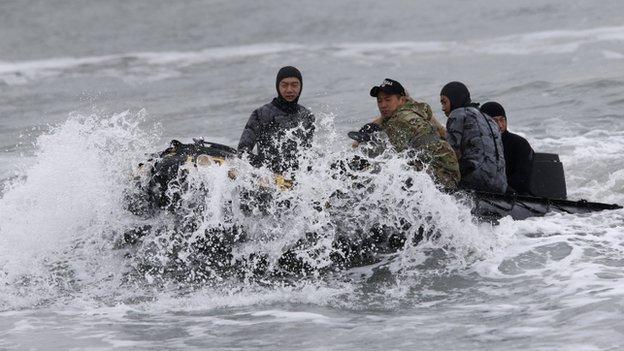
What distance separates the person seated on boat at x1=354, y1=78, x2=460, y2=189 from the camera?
9.37m

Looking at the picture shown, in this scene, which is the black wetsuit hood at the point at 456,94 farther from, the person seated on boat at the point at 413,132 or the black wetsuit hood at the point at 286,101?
the black wetsuit hood at the point at 286,101

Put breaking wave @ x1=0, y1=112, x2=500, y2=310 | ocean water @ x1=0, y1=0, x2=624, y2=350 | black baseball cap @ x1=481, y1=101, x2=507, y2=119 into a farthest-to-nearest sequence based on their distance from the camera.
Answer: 1. black baseball cap @ x1=481, y1=101, x2=507, y2=119
2. breaking wave @ x1=0, y1=112, x2=500, y2=310
3. ocean water @ x1=0, y1=0, x2=624, y2=350

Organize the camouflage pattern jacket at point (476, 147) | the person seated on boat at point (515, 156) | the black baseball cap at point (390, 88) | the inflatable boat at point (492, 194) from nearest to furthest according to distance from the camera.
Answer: the inflatable boat at point (492, 194) → the black baseball cap at point (390, 88) → the camouflage pattern jacket at point (476, 147) → the person seated on boat at point (515, 156)

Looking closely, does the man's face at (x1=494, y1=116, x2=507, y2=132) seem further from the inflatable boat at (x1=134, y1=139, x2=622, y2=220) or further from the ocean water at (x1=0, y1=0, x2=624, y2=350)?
the ocean water at (x1=0, y1=0, x2=624, y2=350)

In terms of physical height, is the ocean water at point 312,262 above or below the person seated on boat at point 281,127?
below

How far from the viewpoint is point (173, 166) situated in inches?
359

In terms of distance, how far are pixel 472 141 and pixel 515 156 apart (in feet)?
3.42

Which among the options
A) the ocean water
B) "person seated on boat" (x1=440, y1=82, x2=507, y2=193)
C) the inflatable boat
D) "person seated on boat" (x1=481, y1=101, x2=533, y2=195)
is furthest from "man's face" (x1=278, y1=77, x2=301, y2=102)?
"person seated on boat" (x1=481, y1=101, x2=533, y2=195)

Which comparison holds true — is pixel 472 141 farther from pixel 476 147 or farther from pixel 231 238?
pixel 231 238

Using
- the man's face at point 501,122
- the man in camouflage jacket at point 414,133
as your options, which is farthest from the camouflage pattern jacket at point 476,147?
the man's face at point 501,122

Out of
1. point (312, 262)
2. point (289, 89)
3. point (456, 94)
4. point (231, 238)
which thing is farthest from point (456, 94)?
point (231, 238)

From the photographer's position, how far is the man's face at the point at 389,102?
371 inches

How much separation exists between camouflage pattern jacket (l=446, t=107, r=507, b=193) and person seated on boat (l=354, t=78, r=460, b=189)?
527mm

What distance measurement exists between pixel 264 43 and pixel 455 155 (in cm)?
2265
